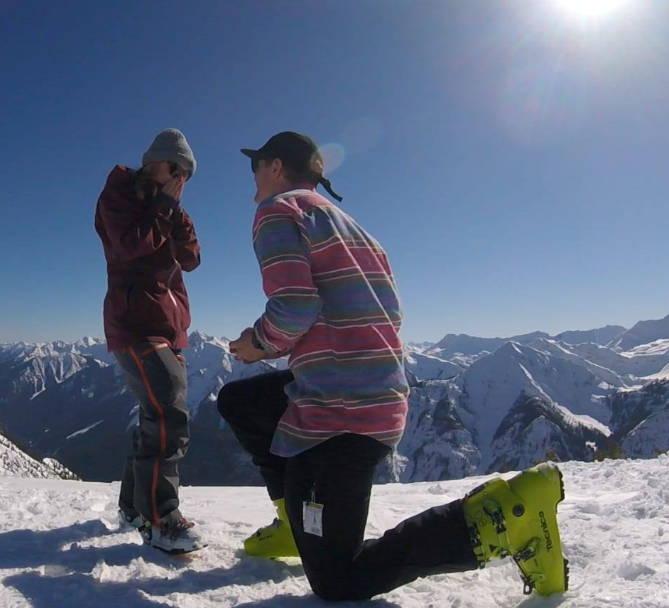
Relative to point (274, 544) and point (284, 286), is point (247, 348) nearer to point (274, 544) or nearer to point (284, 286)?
point (284, 286)

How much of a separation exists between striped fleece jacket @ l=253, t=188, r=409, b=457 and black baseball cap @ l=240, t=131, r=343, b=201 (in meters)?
0.46

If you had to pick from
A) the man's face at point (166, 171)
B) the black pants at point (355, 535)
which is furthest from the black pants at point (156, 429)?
the man's face at point (166, 171)

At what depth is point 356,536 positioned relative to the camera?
301 centimetres

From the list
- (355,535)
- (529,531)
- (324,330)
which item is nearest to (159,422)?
(324,330)

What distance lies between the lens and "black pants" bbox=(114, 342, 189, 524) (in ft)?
12.7

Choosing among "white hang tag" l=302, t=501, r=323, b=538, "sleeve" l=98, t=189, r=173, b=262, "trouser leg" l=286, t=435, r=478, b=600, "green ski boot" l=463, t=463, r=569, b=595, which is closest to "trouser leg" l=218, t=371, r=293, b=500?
"trouser leg" l=286, t=435, r=478, b=600

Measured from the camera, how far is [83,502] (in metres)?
5.05

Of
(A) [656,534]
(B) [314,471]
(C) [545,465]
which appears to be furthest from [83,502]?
(A) [656,534]

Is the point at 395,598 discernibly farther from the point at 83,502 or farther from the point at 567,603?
the point at 83,502

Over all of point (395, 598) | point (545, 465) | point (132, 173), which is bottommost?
point (395, 598)

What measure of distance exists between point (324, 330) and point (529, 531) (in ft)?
5.18

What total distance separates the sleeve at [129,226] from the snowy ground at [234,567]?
2.16 m

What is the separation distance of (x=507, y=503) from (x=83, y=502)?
4.12 metres

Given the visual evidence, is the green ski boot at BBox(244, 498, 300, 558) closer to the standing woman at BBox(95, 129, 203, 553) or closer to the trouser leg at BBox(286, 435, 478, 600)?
the standing woman at BBox(95, 129, 203, 553)
